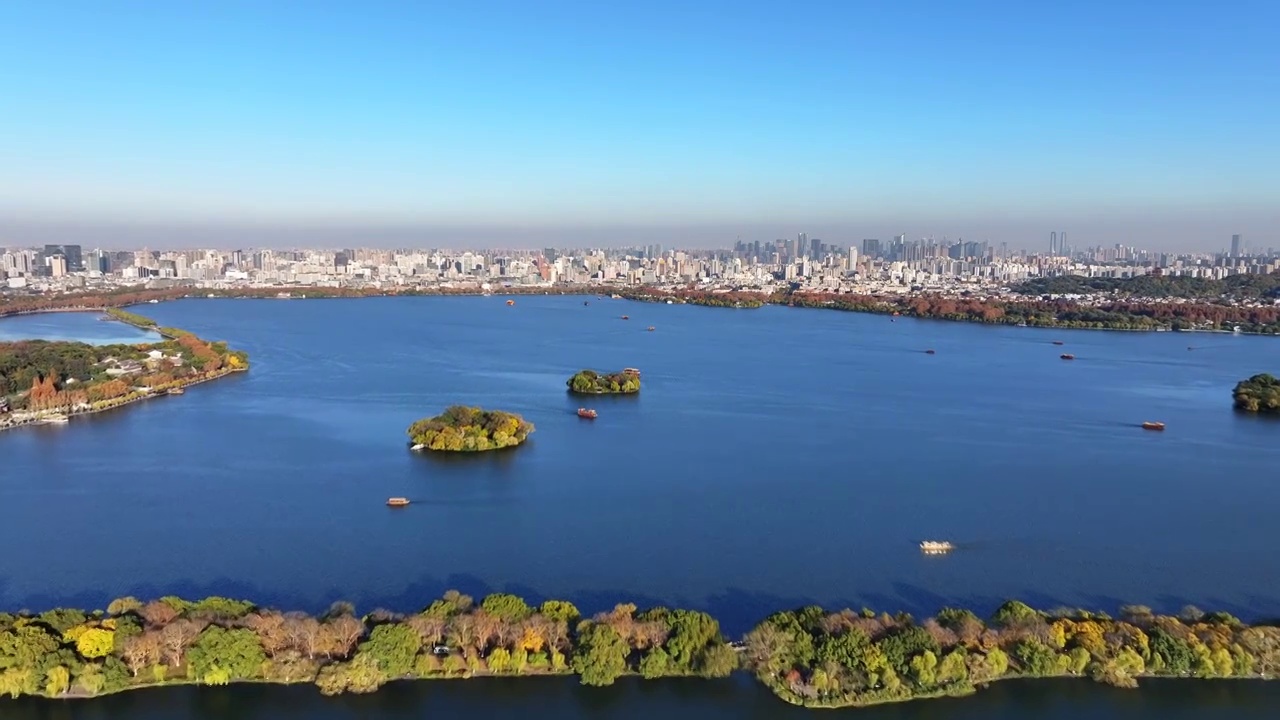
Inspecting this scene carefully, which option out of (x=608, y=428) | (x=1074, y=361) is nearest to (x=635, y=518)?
(x=608, y=428)

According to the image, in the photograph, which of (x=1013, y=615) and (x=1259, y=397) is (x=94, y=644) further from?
(x=1259, y=397)

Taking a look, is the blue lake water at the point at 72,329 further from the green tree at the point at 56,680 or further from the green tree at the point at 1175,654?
the green tree at the point at 1175,654

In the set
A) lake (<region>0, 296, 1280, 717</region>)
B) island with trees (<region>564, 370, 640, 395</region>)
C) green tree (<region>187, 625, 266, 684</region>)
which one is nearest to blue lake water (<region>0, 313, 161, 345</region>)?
lake (<region>0, 296, 1280, 717</region>)

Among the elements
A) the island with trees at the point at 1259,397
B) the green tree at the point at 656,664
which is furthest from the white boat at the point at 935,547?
the island with trees at the point at 1259,397

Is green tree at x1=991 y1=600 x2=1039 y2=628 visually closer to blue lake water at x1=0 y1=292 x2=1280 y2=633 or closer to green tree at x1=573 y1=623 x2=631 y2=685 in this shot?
blue lake water at x1=0 y1=292 x2=1280 y2=633

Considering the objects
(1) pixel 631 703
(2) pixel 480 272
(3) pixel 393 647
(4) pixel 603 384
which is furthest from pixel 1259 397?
(2) pixel 480 272

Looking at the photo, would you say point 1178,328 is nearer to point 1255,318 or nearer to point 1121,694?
point 1255,318
